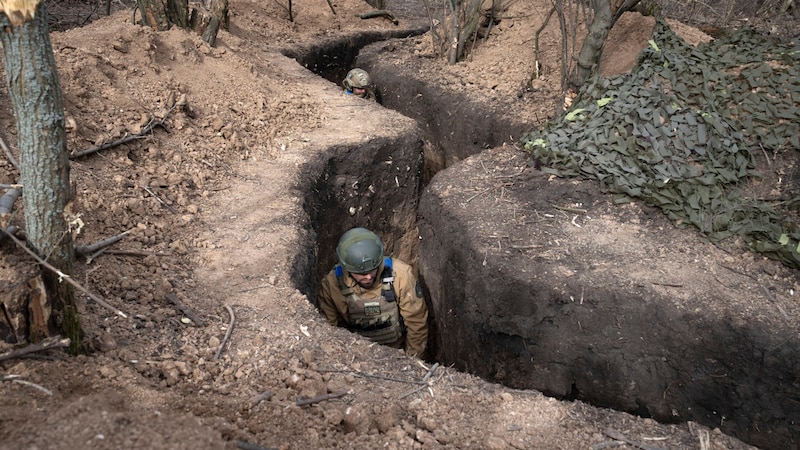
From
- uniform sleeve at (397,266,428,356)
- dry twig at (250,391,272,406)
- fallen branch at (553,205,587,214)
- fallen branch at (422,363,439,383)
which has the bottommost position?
uniform sleeve at (397,266,428,356)

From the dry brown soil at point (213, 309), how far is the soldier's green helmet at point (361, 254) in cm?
32

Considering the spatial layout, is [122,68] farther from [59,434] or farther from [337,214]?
[59,434]

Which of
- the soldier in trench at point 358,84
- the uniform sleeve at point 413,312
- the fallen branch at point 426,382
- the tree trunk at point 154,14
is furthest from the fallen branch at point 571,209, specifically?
the tree trunk at point 154,14

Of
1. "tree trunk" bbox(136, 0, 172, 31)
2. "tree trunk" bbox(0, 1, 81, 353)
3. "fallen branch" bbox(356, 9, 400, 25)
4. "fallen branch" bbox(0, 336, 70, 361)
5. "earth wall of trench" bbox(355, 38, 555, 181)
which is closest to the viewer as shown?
"tree trunk" bbox(0, 1, 81, 353)

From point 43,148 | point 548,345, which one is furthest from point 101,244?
point 548,345

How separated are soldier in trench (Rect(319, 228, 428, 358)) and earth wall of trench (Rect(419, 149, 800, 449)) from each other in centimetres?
27

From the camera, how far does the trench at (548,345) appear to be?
12.3 ft

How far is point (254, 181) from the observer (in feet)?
17.7

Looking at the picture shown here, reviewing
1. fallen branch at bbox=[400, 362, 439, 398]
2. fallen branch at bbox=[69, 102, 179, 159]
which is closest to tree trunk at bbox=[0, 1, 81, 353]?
fallen branch at bbox=[400, 362, 439, 398]

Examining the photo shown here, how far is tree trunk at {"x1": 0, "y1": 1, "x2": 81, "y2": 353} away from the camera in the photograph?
230 cm

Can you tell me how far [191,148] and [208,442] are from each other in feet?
12.4

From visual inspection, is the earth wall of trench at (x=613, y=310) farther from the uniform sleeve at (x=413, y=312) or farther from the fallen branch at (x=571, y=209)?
the uniform sleeve at (x=413, y=312)

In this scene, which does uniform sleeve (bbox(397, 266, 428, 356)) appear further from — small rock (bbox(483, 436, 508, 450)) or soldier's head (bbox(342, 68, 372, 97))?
soldier's head (bbox(342, 68, 372, 97))

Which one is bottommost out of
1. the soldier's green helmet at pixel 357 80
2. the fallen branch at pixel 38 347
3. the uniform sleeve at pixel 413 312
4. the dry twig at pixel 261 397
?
the uniform sleeve at pixel 413 312
